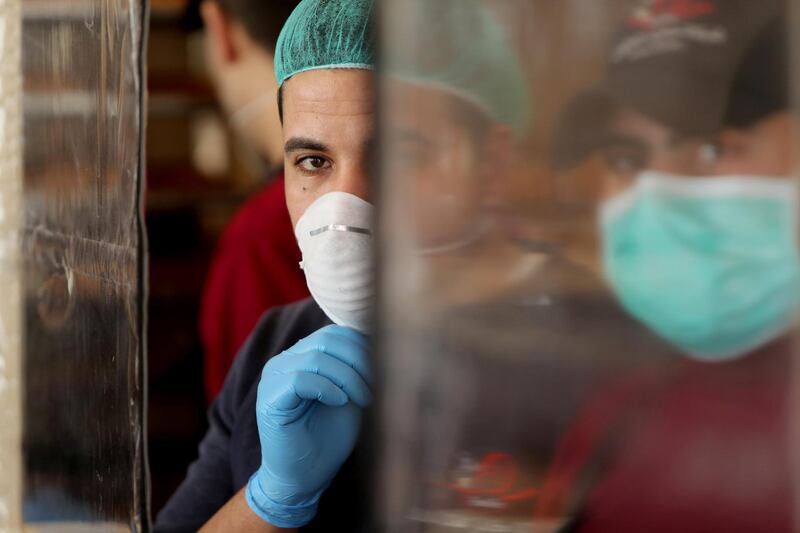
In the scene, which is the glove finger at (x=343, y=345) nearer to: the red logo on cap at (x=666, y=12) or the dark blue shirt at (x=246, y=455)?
the dark blue shirt at (x=246, y=455)

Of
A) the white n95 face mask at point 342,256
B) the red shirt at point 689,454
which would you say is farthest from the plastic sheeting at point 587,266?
the white n95 face mask at point 342,256

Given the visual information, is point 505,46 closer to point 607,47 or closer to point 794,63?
point 607,47

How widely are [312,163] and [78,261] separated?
16.5 inches

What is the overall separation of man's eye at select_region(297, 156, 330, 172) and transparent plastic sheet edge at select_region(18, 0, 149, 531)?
0.87 ft

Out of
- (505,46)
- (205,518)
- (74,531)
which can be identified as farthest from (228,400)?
(505,46)

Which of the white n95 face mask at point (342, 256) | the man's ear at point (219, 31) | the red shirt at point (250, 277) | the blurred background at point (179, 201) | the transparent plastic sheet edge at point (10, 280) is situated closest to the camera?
the white n95 face mask at point (342, 256)

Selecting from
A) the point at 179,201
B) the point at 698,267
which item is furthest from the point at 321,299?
the point at 179,201

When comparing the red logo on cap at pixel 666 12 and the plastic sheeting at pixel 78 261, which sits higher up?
the red logo on cap at pixel 666 12

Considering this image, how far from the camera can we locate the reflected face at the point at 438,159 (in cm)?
62

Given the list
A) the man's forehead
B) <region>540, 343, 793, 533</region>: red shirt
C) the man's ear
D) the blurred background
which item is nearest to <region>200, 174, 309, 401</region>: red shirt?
the man's forehead

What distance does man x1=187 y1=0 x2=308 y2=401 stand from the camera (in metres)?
0.99

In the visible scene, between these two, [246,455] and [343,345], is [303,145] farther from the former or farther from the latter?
[246,455]

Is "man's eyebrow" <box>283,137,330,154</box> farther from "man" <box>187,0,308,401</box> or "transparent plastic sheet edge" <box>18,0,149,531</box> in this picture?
"transparent plastic sheet edge" <box>18,0,149,531</box>

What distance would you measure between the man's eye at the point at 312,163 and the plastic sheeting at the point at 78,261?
0.26 meters
